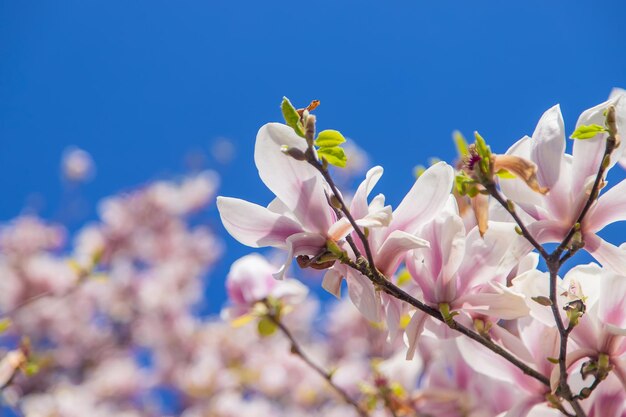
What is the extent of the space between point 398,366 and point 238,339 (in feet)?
13.7

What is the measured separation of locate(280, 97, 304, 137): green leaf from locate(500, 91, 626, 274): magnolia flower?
0.86 ft

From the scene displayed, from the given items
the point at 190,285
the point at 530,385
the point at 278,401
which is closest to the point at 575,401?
the point at 530,385

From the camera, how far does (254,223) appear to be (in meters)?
0.72

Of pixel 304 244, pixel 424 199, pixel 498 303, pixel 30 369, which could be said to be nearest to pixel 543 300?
pixel 498 303

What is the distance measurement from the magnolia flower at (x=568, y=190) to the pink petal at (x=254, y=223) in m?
0.27

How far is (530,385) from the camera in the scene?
2.64 feet

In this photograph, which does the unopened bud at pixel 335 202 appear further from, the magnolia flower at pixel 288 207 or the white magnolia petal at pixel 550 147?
the white magnolia petal at pixel 550 147

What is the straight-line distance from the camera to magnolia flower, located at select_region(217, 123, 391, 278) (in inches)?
27.0

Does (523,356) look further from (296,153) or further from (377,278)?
(296,153)

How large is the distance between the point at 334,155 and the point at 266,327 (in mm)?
656

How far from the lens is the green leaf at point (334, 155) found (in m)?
0.68

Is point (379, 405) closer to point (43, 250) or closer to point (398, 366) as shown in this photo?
point (398, 366)

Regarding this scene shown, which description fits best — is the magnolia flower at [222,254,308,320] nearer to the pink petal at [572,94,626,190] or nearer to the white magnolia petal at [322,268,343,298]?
the white magnolia petal at [322,268,343,298]

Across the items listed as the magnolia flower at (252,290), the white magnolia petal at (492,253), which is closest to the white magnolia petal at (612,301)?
the white magnolia petal at (492,253)
